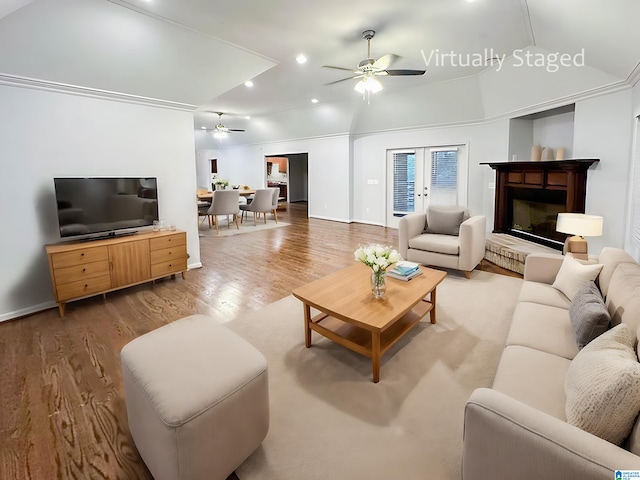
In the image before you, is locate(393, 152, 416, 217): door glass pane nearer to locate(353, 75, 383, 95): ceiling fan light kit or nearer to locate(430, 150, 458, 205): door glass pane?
locate(430, 150, 458, 205): door glass pane

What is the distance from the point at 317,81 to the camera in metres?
6.04

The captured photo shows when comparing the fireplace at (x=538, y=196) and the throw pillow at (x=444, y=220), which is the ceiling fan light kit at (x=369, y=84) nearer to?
the throw pillow at (x=444, y=220)

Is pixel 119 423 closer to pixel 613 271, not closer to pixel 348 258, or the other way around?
pixel 613 271

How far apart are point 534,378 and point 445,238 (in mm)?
3185

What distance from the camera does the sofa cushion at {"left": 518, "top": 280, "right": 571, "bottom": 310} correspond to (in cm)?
250

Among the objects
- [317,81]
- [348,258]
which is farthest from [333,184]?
[348,258]

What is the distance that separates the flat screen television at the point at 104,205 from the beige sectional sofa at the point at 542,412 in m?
4.08

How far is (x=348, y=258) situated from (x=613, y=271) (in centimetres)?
364

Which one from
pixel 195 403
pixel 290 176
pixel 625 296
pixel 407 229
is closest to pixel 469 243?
pixel 407 229

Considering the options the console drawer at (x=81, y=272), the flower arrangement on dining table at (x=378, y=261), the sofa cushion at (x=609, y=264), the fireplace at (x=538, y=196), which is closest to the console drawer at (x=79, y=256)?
the console drawer at (x=81, y=272)

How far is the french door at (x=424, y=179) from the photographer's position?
714 cm

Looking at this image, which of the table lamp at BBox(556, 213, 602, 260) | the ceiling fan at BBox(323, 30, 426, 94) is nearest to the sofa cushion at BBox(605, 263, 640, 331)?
the table lamp at BBox(556, 213, 602, 260)

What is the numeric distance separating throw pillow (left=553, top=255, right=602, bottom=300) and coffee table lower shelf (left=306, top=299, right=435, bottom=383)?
1.05m

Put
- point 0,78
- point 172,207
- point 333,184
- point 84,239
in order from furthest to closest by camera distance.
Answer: point 333,184
point 172,207
point 84,239
point 0,78
